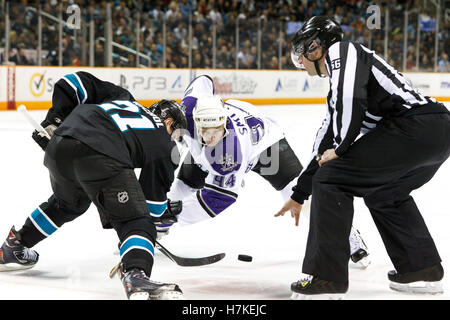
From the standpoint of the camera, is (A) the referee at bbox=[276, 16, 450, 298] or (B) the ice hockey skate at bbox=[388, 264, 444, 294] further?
(B) the ice hockey skate at bbox=[388, 264, 444, 294]

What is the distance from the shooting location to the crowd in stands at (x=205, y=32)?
479 inches

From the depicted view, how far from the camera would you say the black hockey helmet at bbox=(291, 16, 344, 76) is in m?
2.90

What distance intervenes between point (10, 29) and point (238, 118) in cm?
905

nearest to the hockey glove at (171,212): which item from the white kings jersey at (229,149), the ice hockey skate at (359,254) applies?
the white kings jersey at (229,149)

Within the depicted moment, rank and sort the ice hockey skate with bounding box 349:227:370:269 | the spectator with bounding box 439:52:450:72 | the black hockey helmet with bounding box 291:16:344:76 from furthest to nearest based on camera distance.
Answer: the spectator with bounding box 439:52:450:72 → the ice hockey skate with bounding box 349:227:370:269 → the black hockey helmet with bounding box 291:16:344:76

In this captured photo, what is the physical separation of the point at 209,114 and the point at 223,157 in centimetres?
24

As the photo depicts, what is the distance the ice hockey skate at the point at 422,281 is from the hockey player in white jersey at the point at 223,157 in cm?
43

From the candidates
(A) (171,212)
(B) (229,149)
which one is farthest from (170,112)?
(A) (171,212)

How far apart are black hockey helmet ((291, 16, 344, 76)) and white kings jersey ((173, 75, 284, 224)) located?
638 millimetres

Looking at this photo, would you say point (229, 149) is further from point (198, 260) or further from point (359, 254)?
point (359, 254)

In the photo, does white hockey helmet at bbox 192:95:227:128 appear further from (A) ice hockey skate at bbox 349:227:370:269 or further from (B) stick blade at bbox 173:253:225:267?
(A) ice hockey skate at bbox 349:227:370:269

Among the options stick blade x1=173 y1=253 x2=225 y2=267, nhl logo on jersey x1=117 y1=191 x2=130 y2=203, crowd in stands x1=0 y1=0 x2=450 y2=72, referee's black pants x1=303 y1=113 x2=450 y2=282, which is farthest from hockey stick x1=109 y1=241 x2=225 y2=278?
crowd in stands x1=0 y1=0 x2=450 y2=72

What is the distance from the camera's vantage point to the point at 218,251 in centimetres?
376

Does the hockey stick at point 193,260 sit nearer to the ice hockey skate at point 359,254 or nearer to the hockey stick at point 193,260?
the hockey stick at point 193,260
